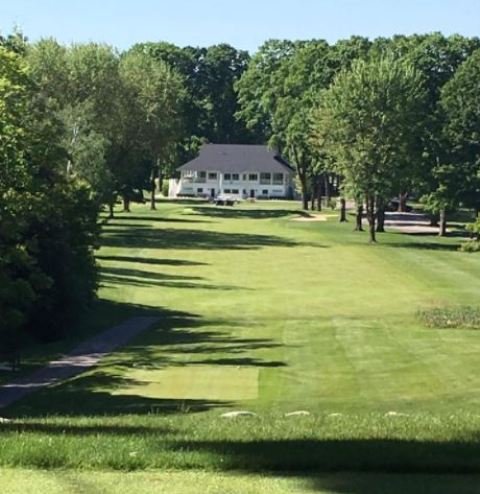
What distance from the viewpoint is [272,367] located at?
2542cm

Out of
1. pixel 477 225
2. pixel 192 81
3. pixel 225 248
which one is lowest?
pixel 225 248

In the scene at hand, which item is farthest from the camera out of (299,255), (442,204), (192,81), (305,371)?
(192,81)

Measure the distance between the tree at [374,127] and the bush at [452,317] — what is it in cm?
3615

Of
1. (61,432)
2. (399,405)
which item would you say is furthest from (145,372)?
(61,432)

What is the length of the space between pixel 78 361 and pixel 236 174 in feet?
422

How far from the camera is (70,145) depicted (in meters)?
57.2

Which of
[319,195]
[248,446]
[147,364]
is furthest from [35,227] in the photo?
[319,195]

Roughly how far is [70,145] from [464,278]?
74.2 feet

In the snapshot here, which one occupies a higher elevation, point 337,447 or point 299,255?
point 337,447

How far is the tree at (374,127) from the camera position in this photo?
7438 centimetres

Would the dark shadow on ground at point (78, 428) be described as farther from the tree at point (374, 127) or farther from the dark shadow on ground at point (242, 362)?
the tree at point (374, 127)

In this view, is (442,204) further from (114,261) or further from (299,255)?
(114,261)

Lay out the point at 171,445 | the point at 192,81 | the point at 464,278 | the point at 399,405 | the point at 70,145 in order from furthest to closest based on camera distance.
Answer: the point at 192,81 → the point at 70,145 → the point at 464,278 → the point at 399,405 → the point at 171,445

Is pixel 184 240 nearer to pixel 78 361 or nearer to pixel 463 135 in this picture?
pixel 463 135
